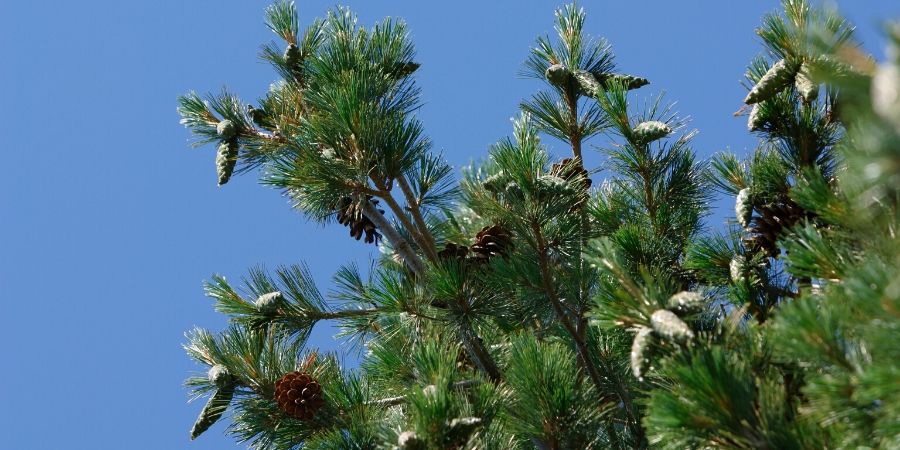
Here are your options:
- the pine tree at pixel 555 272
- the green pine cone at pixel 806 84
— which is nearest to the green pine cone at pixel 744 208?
the pine tree at pixel 555 272

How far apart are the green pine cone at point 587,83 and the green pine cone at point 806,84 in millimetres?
624

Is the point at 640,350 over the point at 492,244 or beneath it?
beneath

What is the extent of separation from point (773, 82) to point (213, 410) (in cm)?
164

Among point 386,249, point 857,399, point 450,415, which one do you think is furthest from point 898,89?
point 386,249

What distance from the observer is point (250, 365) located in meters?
2.86

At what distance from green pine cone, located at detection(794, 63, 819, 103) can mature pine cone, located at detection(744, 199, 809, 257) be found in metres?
0.26

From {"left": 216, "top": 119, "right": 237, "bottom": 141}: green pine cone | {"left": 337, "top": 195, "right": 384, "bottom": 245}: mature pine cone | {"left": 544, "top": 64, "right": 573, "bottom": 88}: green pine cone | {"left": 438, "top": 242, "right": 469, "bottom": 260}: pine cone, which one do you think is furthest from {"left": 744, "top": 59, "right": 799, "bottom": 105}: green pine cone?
{"left": 216, "top": 119, "right": 237, "bottom": 141}: green pine cone

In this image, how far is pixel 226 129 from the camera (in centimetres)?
317

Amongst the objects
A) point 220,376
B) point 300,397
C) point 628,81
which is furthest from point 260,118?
point 628,81

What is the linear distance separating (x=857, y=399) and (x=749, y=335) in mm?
475

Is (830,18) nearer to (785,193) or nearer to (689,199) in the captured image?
(785,193)

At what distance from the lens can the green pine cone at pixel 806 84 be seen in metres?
2.62

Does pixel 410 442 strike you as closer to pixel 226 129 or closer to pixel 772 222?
pixel 772 222

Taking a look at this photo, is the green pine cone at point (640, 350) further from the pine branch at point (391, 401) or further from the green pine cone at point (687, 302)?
the pine branch at point (391, 401)
